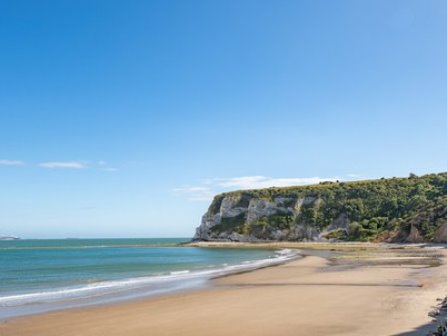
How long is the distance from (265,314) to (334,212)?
101643 mm

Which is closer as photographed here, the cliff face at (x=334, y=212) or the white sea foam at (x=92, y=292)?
the white sea foam at (x=92, y=292)

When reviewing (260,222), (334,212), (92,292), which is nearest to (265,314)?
(92,292)

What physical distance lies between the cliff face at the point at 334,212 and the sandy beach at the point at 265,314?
65894 millimetres

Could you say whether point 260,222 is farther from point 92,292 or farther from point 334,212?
point 92,292

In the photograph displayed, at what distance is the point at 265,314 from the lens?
16.0m

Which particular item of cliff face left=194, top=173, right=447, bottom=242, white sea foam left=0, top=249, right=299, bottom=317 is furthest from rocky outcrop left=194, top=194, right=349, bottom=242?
white sea foam left=0, top=249, right=299, bottom=317

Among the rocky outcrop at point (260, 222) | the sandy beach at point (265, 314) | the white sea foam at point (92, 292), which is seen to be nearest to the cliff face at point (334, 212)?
the rocky outcrop at point (260, 222)

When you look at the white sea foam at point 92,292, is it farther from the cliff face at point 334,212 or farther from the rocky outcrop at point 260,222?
the rocky outcrop at point 260,222

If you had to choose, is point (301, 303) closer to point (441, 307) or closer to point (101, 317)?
point (441, 307)

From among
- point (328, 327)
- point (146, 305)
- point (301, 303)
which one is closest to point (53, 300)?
point (146, 305)

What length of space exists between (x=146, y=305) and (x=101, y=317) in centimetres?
305

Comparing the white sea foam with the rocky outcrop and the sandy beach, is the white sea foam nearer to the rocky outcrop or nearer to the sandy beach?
the sandy beach

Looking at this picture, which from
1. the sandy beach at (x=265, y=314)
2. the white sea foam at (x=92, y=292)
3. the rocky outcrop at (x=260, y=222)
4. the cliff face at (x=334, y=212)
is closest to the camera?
the sandy beach at (x=265, y=314)

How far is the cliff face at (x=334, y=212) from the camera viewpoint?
9026 centimetres
